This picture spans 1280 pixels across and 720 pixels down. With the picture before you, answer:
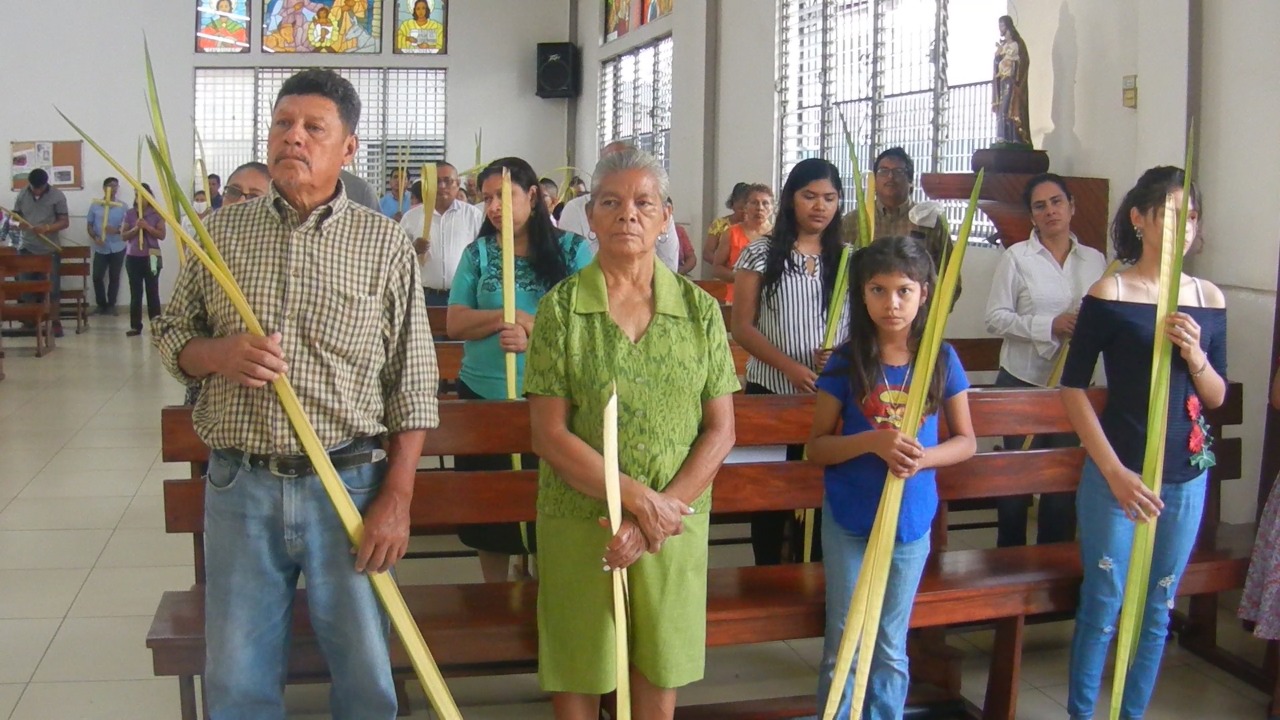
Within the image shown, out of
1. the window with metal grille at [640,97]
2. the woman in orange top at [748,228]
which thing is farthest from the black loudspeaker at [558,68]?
the woman in orange top at [748,228]

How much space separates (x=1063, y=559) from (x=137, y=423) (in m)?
5.61

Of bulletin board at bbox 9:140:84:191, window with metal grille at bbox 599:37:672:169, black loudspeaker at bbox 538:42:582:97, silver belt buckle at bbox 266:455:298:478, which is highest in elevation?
black loudspeaker at bbox 538:42:582:97

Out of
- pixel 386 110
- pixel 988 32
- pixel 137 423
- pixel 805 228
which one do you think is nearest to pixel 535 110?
pixel 386 110

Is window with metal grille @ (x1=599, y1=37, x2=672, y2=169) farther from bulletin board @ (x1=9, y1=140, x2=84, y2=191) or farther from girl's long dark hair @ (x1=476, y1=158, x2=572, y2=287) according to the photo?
girl's long dark hair @ (x1=476, y1=158, x2=572, y2=287)

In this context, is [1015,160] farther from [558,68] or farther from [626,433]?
[558,68]

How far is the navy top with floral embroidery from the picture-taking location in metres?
2.64

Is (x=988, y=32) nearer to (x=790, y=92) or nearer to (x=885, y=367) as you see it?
(x=790, y=92)

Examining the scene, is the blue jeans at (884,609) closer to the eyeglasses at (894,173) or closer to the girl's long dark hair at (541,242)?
the girl's long dark hair at (541,242)

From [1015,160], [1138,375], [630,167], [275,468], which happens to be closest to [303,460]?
[275,468]

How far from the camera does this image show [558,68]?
14.3 m

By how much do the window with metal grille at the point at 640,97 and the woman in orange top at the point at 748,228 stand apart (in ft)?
13.7

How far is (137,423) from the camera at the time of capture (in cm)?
698

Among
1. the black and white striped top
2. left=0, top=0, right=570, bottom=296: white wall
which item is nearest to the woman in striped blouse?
the black and white striped top

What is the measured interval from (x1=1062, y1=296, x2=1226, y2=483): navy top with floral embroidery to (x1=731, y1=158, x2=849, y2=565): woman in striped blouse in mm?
667
